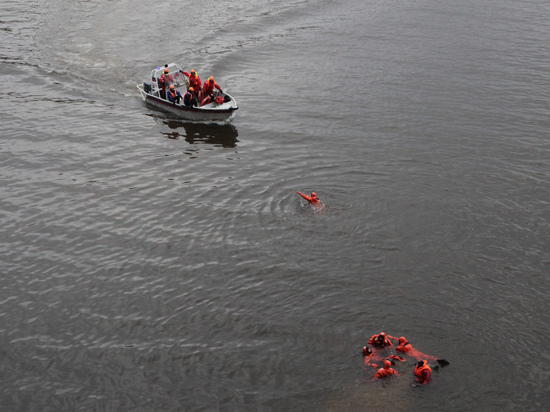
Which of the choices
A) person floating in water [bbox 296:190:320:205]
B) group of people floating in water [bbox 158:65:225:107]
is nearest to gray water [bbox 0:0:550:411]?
person floating in water [bbox 296:190:320:205]

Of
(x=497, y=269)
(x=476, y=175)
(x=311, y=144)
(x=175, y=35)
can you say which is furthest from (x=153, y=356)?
(x=175, y=35)

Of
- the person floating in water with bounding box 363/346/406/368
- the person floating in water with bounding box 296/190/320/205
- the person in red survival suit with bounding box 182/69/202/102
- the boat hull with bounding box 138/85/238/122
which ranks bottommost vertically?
the person floating in water with bounding box 363/346/406/368

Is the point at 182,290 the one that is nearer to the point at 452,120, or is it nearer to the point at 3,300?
the point at 3,300

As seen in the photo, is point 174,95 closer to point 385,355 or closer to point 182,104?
point 182,104

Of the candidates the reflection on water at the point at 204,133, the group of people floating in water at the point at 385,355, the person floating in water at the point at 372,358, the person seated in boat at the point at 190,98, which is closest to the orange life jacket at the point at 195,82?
the person seated in boat at the point at 190,98

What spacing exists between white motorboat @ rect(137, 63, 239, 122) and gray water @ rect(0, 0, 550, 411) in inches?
25.1

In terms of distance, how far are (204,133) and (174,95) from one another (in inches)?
119

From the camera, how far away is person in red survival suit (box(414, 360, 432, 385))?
15.4 metres

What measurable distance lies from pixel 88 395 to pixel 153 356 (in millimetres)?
2157

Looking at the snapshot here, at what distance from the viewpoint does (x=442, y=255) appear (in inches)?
810

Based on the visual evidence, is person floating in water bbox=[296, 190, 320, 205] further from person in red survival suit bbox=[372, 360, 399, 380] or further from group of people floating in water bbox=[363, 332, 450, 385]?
person in red survival suit bbox=[372, 360, 399, 380]

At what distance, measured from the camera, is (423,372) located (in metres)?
15.5

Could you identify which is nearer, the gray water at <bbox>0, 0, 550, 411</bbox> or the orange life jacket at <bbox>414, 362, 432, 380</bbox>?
the orange life jacket at <bbox>414, 362, 432, 380</bbox>

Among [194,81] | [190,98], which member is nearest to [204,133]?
[190,98]
